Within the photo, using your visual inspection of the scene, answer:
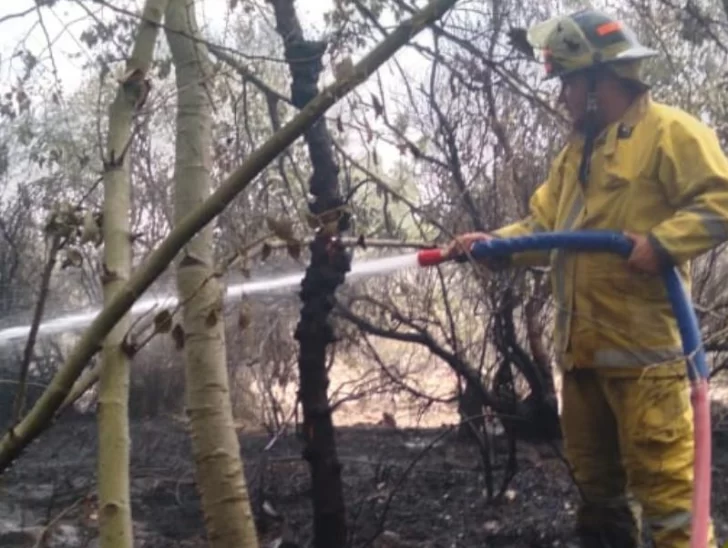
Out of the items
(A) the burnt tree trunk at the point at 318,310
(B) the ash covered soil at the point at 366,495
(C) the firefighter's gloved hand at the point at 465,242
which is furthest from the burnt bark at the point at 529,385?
(C) the firefighter's gloved hand at the point at 465,242

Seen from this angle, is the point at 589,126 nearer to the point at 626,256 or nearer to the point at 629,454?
the point at 626,256

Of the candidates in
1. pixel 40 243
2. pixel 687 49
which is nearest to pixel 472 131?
pixel 687 49

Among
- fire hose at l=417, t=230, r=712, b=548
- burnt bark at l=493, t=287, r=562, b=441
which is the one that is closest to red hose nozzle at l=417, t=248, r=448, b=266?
fire hose at l=417, t=230, r=712, b=548

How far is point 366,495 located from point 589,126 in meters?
2.44

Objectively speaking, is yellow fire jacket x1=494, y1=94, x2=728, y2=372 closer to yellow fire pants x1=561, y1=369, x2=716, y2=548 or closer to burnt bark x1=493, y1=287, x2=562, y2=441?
yellow fire pants x1=561, y1=369, x2=716, y2=548

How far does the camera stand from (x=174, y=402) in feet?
26.8

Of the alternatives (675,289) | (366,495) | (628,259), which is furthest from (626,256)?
(366,495)

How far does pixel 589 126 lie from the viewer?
365 cm

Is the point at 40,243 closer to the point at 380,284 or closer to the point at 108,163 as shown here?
the point at 380,284

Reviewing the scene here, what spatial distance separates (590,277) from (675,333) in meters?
0.32

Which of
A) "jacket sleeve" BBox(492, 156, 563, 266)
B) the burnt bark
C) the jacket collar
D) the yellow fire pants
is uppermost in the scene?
the jacket collar

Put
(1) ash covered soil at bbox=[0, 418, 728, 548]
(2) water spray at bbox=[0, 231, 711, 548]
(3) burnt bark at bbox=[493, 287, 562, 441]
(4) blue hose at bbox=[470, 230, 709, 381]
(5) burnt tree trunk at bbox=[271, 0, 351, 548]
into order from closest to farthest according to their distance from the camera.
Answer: (2) water spray at bbox=[0, 231, 711, 548]
(4) blue hose at bbox=[470, 230, 709, 381]
(5) burnt tree trunk at bbox=[271, 0, 351, 548]
(1) ash covered soil at bbox=[0, 418, 728, 548]
(3) burnt bark at bbox=[493, 287, 562, 441]

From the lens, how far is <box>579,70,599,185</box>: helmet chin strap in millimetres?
3621

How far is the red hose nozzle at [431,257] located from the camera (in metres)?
3.49
